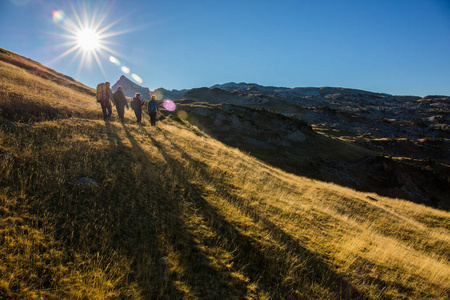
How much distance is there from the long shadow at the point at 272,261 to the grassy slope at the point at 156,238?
0.03 m

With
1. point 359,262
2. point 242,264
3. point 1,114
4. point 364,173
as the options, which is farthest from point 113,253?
point 364,173

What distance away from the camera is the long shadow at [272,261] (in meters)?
4.83

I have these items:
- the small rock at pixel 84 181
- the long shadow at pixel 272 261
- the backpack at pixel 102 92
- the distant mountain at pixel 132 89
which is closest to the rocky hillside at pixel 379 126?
the long shadow at pixel 272 261

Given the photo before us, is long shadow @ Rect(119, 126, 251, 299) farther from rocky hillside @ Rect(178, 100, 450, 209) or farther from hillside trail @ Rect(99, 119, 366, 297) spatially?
rocky hillside @ Rect(178, 100, 450, 209)

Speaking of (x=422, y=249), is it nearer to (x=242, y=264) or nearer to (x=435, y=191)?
(x=242, y=264)

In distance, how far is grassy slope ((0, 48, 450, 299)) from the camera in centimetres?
372

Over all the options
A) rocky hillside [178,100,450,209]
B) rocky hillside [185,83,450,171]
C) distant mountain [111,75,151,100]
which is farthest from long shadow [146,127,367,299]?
distant mountain [111,75,151,100]

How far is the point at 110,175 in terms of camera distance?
21.9ft

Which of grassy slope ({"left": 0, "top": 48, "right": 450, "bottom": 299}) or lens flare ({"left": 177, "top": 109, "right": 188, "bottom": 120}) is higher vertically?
lens flare ({"left": 177, "top": 109, "right": 188, "bottom": 120})

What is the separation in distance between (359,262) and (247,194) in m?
4.70

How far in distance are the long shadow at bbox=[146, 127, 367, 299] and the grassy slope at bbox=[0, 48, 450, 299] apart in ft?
0.10

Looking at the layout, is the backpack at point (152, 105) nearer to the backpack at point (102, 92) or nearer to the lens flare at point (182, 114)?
the backpack at point (102, 92)

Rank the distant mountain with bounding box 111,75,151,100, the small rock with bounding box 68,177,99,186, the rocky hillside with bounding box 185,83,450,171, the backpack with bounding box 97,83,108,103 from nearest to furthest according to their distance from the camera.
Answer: the small rock with bounding box 68,177,99,186 → the backpack with bounding box 97,83,108,103 → the rocky hillside with bounding box 185,83,450,171 → the distant mountain with bounding box 111,75,151,100

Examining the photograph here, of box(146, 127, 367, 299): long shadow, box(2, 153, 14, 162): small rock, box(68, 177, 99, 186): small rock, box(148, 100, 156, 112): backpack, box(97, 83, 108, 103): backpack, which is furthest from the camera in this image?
box(148, 100, 156, 112): backpack
